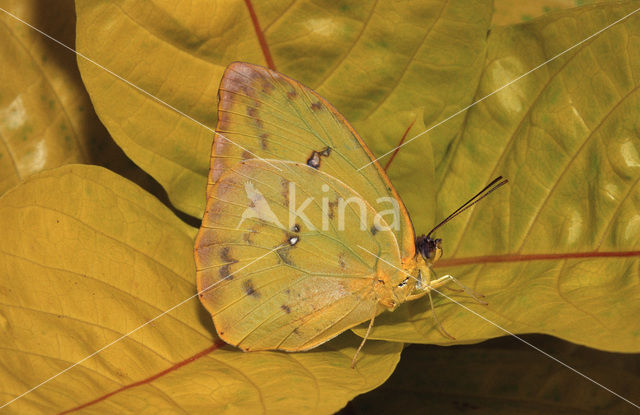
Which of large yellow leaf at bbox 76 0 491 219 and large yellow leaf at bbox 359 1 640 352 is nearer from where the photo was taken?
large yellow leaf at bbox 359 1 640 352

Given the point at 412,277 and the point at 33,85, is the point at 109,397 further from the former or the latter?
the point at 33,85

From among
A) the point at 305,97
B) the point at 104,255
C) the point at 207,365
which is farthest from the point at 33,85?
the point at 207,365

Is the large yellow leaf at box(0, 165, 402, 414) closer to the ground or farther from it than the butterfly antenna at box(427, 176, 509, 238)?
closer to the ground

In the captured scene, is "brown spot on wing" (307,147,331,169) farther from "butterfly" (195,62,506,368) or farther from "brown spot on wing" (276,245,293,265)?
→ "brown spot on wing" (276,245,293,265)

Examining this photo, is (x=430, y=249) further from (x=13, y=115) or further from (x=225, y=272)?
(x=13, y=115)

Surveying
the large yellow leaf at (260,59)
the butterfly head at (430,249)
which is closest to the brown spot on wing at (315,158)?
the large yellow leaf at (260,59)

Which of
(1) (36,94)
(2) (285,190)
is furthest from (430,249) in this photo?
(1) (36,94)

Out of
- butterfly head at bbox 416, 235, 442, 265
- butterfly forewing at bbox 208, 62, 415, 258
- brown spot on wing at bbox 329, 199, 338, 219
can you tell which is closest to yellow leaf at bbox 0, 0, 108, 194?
butterfly forewing at bbox 208, 62, 415, 258

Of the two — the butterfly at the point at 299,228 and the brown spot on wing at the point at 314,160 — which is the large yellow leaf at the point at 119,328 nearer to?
the butterfly at the point at 299,228
